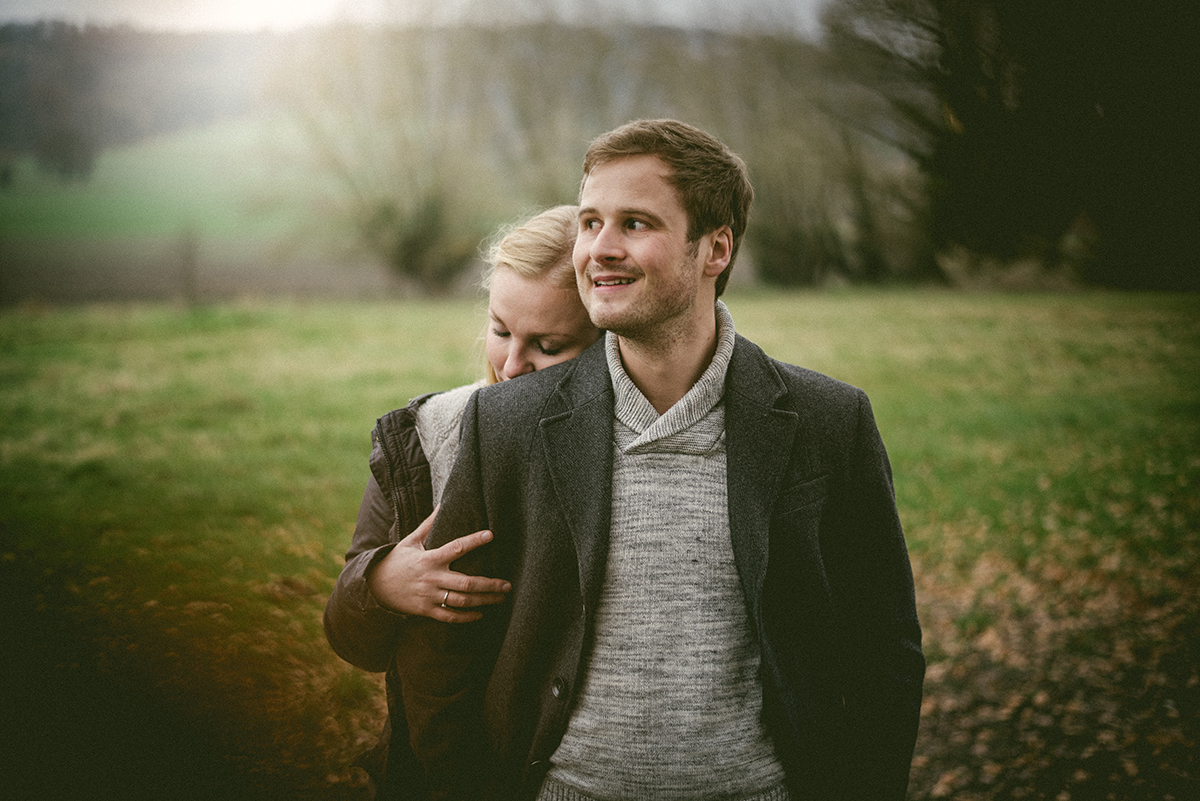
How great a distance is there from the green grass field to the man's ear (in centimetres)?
147

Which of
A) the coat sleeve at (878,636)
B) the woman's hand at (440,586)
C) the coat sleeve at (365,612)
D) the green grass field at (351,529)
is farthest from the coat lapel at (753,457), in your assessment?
the green grass field at (351,529)

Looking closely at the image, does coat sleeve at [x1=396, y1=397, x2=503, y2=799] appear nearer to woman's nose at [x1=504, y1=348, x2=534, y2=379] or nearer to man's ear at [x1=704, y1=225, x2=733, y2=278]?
woman's nose at [x1=504, y1=348, x2=534, y2=379]

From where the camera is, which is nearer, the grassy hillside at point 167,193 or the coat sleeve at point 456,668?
the coat sleeve at point 456,668

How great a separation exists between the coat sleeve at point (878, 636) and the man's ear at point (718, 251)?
0.60 metres

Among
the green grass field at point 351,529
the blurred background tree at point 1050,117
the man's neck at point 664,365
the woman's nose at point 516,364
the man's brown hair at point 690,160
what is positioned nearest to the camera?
the man's brown hair at point 690,160

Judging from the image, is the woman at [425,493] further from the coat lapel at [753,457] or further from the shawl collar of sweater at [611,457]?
the coat lapel at [753,457]

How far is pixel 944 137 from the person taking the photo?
3.24 m

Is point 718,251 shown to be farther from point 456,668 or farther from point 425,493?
point 456,668

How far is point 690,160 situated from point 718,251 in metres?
0.34

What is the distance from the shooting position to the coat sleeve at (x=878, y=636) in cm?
211

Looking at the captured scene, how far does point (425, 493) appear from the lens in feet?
7.63

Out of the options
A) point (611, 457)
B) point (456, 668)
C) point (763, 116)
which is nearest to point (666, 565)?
point (611, 457)

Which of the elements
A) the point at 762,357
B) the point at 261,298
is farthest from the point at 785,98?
the point at 762,357

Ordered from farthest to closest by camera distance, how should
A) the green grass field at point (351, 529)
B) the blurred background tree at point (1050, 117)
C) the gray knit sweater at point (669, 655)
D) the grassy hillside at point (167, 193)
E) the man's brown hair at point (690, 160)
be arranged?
1. the grassy hillside at point (167, 193)
2. the green grass field at point (351, 529)
3. the blurred background tree at point (1050, 117)
4. the man's brown hair at point (690, 160)
5. the gray knit sweater at point (669, 655)
